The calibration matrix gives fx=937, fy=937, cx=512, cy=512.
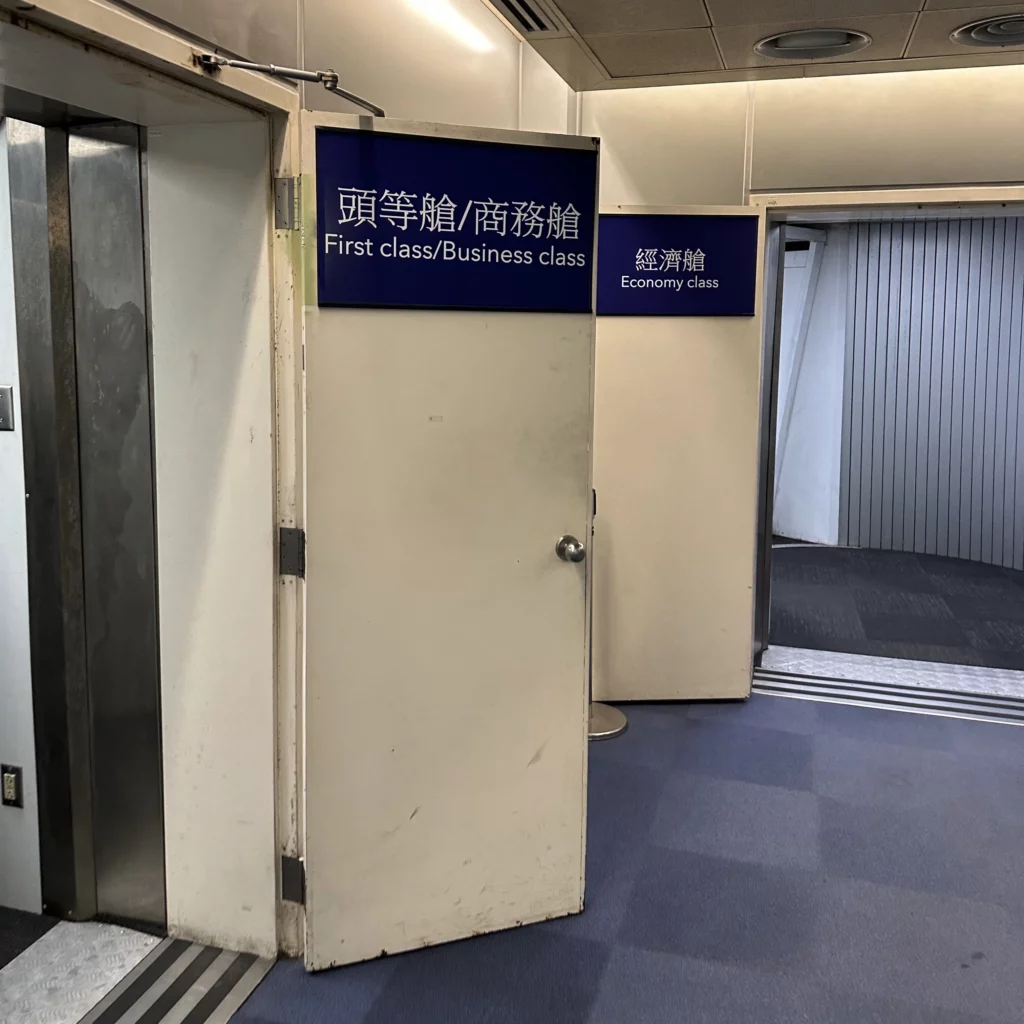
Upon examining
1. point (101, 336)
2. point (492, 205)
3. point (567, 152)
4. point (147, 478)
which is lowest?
point (147, 478)

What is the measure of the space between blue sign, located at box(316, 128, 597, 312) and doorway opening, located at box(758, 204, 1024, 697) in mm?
4069

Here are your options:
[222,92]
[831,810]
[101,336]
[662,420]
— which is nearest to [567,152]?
[222,92]

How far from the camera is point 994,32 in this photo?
3047 mm

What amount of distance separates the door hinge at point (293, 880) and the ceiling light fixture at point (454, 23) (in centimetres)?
240

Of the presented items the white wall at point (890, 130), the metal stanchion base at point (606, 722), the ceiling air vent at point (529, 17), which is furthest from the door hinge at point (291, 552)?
the white wall at point (890, 130)

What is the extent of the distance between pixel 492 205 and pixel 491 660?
43.3 inches

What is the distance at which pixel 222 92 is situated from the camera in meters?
1.89

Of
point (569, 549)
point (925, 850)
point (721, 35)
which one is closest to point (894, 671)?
point (925, 850)

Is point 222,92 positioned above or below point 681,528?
above

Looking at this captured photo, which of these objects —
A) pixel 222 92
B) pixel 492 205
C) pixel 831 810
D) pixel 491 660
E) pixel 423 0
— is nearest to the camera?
pixel 222 92

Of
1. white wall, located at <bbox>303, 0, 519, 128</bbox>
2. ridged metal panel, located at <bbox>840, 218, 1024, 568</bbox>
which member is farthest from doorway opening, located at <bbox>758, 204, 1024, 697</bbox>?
white wall, located at <bbox>303, 0, 519, 128</bbox>

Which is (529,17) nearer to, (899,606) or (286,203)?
A: (286,203)

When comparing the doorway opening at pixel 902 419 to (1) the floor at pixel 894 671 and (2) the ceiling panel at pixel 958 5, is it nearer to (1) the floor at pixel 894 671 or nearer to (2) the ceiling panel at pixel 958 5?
(1) the floor at pixel 894 671

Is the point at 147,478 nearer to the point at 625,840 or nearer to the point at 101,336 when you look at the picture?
the point at 101,336
